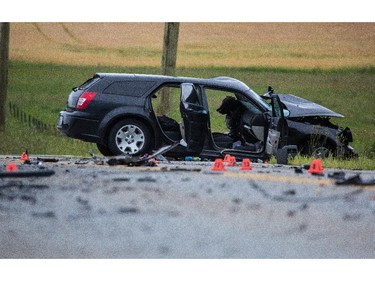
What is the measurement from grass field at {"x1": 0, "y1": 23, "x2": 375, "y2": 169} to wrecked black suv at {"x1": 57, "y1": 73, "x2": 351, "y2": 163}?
0.09 m

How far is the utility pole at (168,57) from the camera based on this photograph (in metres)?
9.77

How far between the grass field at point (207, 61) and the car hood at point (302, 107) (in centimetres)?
4

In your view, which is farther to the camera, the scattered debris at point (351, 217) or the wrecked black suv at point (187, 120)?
the wrecked black suv at point (187, 120)

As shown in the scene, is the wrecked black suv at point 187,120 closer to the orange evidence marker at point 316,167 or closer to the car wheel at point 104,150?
the car wheel at point 104,150

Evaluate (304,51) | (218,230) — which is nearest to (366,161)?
(304,51)

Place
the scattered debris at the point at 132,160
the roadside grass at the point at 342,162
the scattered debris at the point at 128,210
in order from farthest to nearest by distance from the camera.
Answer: the roadside grass at the point at 342,162
the scattered debris at the point at 132,160
the scattered debris at the point at 128,210

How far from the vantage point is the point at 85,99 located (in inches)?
383

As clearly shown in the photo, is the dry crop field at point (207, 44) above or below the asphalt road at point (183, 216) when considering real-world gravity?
above

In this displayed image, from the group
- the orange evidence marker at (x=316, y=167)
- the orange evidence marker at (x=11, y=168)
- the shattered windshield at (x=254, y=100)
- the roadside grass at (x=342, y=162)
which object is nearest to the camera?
the orange evidence marker at (x=11, y=168)

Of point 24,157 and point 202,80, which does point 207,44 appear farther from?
point 24,157

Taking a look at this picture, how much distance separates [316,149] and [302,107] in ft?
1.06

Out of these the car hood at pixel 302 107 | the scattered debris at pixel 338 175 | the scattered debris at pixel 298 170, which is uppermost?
the car hood at pixel 302 107

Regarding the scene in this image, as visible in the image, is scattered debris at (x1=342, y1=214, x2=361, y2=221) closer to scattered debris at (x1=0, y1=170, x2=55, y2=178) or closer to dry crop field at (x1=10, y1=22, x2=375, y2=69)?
dry crop field at (x1=10, y1=22, x2=375, y2=69)

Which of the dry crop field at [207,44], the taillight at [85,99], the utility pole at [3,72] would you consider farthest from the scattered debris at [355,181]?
the utility pole at [3,72]
